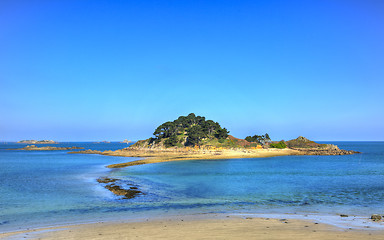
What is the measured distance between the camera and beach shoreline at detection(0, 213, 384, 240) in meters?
14.3

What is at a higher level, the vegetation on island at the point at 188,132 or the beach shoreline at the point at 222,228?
the vegetation on island at the point at 188,132

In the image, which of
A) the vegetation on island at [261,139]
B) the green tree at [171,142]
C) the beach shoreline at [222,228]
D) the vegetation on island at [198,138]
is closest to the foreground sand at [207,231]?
the beach shoreline at [222,228]

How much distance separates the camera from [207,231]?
15125 millimetres

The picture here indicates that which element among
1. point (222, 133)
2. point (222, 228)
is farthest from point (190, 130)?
point (222, 228)

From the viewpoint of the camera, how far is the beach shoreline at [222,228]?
1430cm

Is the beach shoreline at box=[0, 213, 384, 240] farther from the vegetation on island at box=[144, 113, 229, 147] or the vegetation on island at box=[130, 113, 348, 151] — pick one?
the vegetation on island at box=[144, 113, 229, 147]

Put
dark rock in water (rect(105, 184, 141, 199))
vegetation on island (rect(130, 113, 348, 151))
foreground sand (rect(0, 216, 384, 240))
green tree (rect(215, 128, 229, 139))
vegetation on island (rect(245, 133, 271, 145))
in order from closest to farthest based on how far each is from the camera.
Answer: foreground sand (rect(0, 216, 384, 240)) → dark rock in water (rect(105, 184, 141, 199)) → vegetation on island (rect(130, 113, 348, 151)) → green tree (rect(215, 128, 229, 139)) → vegetation on island (rect(245, 133, 271, 145))

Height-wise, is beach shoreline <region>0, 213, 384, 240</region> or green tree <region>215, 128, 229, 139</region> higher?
green tree <region>215, 128, 229, 139</region>

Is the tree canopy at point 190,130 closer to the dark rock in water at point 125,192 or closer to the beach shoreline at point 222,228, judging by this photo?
the dark rock in water at point 125,192

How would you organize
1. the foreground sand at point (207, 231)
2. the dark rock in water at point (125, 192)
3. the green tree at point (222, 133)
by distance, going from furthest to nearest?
the green tree at point (222, 133), the dark rock in water at point (125, 192), the foreground sand at point (207, 231)

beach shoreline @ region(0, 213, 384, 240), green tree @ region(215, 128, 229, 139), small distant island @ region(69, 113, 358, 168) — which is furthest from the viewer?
green tree @ region(215, 128, 229, 139)

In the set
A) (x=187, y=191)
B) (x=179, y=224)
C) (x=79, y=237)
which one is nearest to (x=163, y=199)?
(x=187, y=191)

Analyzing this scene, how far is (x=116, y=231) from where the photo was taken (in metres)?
15.5

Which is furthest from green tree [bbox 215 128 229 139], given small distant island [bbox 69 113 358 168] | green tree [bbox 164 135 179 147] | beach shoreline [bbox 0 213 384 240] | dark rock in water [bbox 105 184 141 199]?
beach shoreline [bbox 0 213 384 240]
